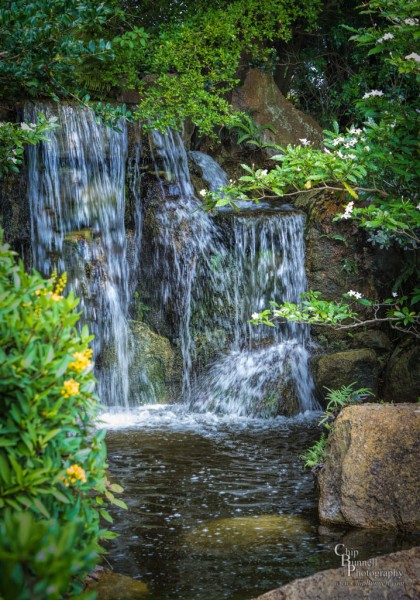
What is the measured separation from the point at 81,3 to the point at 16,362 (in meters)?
5.13

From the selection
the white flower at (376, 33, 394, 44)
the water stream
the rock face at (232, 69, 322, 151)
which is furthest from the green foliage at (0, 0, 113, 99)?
the rock face at (232, 69, 322, 151)

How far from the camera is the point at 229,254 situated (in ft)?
38.7

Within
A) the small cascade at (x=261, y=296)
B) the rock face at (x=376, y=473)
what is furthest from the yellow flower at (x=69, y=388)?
the small cascade at (x=261, y=296)

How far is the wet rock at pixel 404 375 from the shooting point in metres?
9.50

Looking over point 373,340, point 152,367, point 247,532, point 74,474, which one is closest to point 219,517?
point 247,532

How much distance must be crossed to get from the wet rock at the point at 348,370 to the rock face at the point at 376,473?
4.43 metres

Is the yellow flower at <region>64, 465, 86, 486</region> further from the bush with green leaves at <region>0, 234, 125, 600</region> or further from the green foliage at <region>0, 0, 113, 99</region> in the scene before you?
the green foliage at <region>0, 0, 113, 99</region>

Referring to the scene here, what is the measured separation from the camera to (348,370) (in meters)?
9.98

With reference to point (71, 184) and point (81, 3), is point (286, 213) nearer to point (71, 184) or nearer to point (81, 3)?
point (71, 184)

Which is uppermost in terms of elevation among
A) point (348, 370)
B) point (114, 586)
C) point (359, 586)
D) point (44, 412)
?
point (44, 412)

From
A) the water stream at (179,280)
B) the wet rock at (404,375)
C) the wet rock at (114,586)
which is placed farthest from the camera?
the water stream at (179,280)

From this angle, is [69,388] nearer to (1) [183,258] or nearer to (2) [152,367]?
(2) [152,367]

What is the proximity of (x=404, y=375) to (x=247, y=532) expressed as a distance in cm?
519

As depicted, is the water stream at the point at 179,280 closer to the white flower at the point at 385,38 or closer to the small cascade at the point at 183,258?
the small cascade at the point at 183,258
